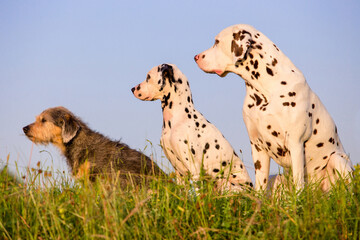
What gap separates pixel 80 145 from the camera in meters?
9.00

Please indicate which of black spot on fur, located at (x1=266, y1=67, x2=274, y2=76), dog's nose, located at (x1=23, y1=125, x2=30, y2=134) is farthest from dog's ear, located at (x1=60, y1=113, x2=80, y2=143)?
black spot on fur, located at (x1=266, y1=67, x2=274, y2=76)

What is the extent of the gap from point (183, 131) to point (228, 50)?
1.63 meters

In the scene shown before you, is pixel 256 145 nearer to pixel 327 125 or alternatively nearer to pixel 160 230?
pixel 327 125

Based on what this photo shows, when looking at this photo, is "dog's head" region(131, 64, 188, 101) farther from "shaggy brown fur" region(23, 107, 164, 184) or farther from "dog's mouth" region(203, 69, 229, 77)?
"shaggy brown fur" region(23, 107, 164, 184)

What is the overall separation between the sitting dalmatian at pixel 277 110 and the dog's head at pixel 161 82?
83 centimetres

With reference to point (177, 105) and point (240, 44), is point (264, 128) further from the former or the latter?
point (177, 105)

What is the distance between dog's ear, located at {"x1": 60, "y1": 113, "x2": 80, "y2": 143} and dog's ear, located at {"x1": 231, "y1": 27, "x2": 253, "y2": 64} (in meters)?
3.92

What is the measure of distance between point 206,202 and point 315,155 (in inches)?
108

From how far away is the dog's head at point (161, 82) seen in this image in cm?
778

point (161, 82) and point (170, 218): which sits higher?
point (161, 82)

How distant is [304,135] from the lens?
6.66 m

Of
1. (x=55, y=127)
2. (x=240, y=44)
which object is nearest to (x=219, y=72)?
(x=240, y=44)

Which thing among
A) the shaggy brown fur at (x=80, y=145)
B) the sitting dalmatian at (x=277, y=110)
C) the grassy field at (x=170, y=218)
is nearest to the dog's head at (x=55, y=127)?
the shaggy brown fur at (x=80, y=145)

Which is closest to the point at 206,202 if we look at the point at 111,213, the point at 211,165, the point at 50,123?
the point at 111,213
